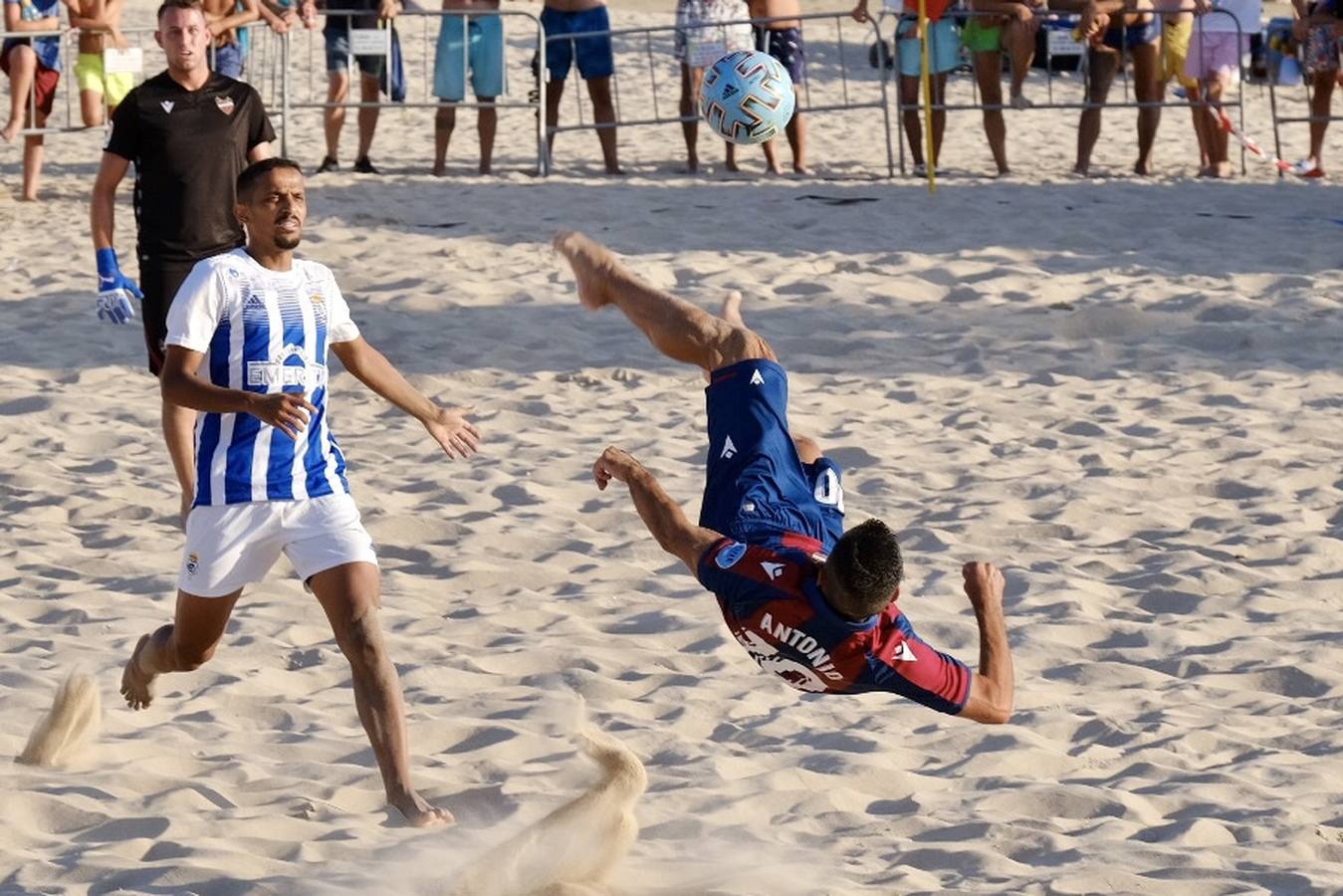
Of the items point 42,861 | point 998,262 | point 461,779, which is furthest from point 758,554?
point 998,262

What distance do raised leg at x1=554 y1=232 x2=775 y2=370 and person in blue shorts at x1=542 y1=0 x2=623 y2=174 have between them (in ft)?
23.3

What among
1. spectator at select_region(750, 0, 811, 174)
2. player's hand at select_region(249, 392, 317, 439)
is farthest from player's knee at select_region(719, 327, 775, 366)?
spectator at select_region(750, 0, 811, 174)

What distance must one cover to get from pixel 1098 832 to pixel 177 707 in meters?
2.48

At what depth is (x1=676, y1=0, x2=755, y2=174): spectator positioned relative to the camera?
492 inches

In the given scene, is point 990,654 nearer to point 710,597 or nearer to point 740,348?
point 740,348

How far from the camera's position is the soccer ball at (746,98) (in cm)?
798

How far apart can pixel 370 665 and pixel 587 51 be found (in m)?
8.86

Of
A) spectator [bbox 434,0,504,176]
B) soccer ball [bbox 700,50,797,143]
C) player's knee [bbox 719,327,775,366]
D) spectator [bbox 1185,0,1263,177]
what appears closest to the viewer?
player's knee [bbox 719,327,775,366]

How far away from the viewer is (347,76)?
41.7 ft

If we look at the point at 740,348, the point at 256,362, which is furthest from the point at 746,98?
the point at 256,362

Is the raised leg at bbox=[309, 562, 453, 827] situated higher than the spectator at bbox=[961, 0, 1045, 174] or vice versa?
the spectator at bbox=[961, 0, 1045, 174]

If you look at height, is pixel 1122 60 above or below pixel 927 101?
above

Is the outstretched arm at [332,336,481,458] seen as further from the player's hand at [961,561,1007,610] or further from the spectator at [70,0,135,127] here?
the spectator at [70,0,135,127]

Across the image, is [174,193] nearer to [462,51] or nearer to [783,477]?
[783,477]
